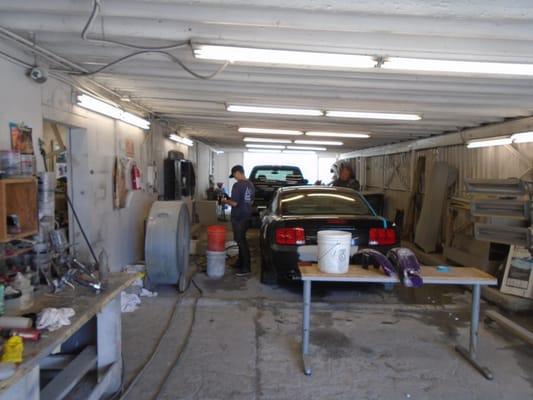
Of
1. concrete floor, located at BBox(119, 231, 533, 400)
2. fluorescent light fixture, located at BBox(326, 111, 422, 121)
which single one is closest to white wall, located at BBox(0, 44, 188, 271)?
concrete floor, located at BBox(119, 231, 533, 400)

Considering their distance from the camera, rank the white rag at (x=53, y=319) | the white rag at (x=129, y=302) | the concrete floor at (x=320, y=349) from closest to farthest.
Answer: the white rag at (x=53, y=319) < the concrete floor at (x=320, y=349) < the white rag at (x=129, y=302)

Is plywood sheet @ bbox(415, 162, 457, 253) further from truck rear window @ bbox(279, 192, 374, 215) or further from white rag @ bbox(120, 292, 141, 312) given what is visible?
white rag @ bbox(120, 292, 141, 312)

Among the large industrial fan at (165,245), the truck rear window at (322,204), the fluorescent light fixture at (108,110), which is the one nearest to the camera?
the fluorescent light fixture at (108,110)

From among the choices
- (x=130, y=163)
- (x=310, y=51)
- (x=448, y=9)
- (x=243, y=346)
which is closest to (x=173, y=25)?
(x=310, y=51)

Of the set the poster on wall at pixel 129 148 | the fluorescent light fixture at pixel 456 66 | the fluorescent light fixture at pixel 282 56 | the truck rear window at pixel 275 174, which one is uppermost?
the fluorescent light fixture at pixel 282 56

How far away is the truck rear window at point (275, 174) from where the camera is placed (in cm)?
1181

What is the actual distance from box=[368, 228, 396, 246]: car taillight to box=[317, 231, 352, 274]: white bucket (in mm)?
1781

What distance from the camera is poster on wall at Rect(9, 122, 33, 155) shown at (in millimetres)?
3158

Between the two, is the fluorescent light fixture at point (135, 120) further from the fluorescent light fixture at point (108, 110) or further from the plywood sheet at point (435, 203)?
the plywood sheet at point (435, 203)

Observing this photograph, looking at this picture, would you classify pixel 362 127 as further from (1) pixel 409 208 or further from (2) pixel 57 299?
(2) pixel 57 299

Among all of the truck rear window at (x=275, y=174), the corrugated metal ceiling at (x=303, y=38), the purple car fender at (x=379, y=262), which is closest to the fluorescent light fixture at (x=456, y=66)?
the corrugated metal ceiling at (x=303, y=38)

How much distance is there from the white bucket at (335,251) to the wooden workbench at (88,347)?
151 cm

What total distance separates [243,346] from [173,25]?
271 centimetres

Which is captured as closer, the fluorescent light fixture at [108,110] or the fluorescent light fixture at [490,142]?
the fluorescent light fixture at [108,110]
